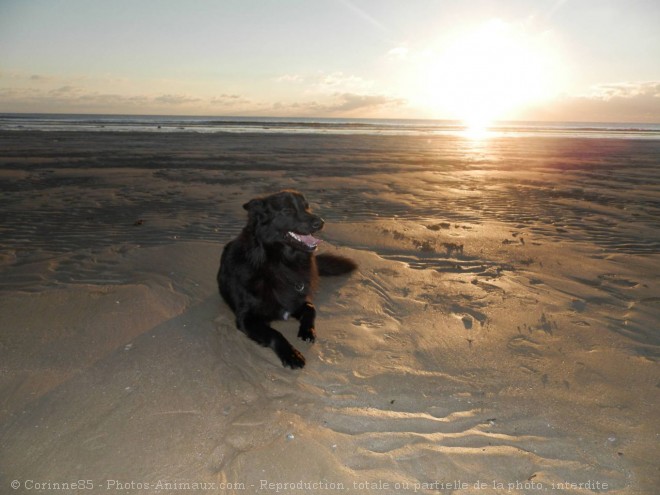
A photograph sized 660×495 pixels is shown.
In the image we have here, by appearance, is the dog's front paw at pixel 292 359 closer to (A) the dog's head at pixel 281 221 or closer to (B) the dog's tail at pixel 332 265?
(A) the dog's head at pixel 281 221

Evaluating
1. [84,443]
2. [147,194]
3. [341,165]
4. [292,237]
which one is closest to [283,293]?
[292,237]

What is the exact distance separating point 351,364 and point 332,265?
205 centimetres

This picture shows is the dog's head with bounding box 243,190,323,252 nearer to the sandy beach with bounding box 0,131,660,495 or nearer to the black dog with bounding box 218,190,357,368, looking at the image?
the black dog with bounding box 218,190,357,368

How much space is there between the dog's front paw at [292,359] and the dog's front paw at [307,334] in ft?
1.19

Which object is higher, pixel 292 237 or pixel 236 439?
pixel 292 237

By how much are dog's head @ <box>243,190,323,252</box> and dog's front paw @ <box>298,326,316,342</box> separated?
2.66ft

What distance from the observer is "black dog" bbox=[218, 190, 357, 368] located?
13.7ft

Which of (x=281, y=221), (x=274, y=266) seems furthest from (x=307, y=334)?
(x=281, y=221)

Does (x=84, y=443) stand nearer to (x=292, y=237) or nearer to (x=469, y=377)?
(x=292, y=237)

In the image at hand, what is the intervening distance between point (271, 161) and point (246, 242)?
1305 cm

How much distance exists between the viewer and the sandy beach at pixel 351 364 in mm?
2529

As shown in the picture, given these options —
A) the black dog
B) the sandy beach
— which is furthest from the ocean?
the black dog

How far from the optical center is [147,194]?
10133 millimetres

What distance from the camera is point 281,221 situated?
13.7 feet
